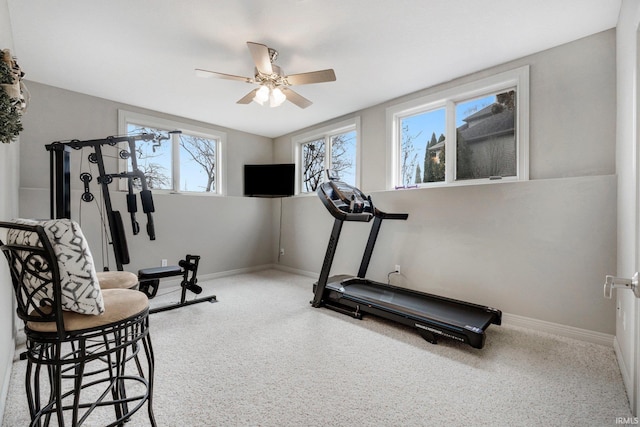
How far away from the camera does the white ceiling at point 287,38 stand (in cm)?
217

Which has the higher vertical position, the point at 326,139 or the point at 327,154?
the point at 326,139

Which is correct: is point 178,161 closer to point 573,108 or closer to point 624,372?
point 573,108

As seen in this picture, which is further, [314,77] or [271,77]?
[271,77]

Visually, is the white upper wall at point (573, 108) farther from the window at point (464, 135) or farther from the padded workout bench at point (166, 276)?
the padded workout bench at point (166, 276)

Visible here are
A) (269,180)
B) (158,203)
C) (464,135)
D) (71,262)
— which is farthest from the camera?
(269,180)

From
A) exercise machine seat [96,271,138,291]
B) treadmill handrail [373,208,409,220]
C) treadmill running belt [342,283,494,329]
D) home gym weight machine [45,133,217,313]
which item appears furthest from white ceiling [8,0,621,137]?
treadmill running belt [342,283,494,329]

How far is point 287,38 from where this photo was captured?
255cm

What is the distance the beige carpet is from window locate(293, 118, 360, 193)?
8.31 feet

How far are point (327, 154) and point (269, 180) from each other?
1.26 meters

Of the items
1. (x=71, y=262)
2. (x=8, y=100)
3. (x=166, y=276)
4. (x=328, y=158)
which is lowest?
(x=166, y=276)

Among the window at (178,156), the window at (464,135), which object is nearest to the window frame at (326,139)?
the window at (464,135)

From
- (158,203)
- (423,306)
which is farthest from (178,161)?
(423,306)

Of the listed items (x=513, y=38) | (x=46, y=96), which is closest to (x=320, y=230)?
(x=513, y=38)

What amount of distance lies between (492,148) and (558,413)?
2474mm
